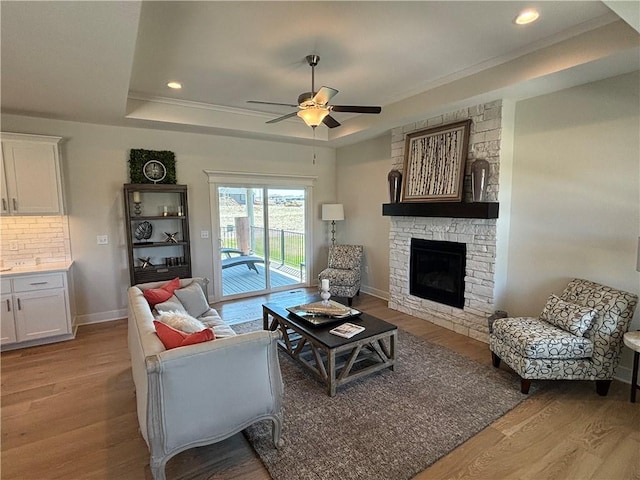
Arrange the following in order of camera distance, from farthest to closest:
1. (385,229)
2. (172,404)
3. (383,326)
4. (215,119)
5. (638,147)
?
1. (385,229)
2. (215,119)
3. (383,326)
4. (638,147)
5. (172,404)

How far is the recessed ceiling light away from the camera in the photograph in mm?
2416

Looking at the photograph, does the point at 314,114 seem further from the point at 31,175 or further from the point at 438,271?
the point at 31,175

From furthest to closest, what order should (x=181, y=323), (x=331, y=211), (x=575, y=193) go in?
(x=331, y=211) → (x=575, y=193) → (x=181, y=323)

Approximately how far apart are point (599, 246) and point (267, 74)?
379 centimetres

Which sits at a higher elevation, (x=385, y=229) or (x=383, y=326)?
(x=385, y=229)

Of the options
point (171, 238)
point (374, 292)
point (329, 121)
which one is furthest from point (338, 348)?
point (171, 238)

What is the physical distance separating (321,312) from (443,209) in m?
2.06

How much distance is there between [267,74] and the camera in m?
3.54

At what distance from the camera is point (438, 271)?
4.46m

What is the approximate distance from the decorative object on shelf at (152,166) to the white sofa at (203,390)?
3115 millimetres

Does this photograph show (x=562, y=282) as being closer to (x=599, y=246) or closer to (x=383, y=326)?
(x=599, y=246)

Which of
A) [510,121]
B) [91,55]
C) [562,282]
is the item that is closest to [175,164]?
[91,55]

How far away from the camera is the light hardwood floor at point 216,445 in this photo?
1.98m

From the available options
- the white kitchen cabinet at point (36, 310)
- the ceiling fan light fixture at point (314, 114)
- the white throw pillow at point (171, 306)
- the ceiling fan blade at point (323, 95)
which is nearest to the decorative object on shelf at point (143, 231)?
the white kitchen cabinet at point (36, 310)
